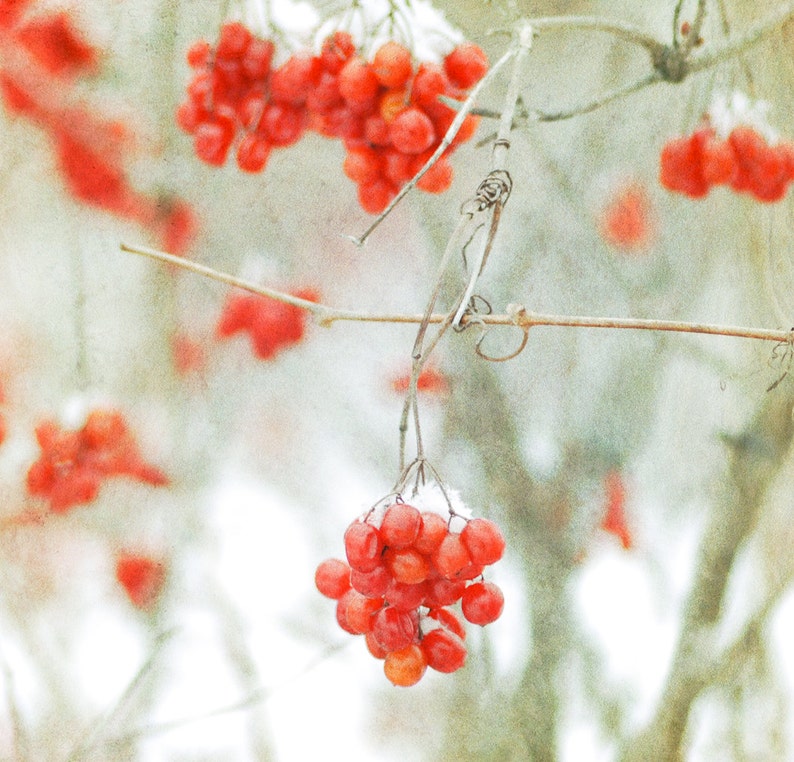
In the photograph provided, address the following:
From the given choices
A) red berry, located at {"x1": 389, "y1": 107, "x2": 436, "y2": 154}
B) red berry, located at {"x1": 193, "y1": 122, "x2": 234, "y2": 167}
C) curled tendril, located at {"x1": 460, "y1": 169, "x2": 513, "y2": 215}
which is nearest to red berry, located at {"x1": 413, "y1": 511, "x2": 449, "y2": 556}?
curled tendril, located at {"x1": 460, "y1": 169, "x2": 513, "y2": 215}

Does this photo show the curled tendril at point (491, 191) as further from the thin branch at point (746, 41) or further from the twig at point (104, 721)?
the twig at point (104, 721)

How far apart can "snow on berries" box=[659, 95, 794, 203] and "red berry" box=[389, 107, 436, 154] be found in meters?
0.31

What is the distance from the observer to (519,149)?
1.00 meters

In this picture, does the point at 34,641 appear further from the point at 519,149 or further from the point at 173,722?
the point at 519,149

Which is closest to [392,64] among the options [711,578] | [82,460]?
[82,460]

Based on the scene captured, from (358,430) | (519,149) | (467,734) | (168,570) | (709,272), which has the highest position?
(519,149)

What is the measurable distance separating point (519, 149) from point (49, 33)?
1.85 ft

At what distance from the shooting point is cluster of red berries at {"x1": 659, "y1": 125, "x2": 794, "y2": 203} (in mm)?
767

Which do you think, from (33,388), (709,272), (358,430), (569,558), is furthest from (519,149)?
(33,388)

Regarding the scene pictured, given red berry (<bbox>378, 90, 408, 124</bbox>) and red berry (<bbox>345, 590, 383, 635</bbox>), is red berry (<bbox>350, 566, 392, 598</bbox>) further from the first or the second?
red berry (<bbox>378, 90, 408, 124</bbox>)

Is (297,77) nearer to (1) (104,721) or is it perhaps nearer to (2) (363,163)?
(2) (363,163)

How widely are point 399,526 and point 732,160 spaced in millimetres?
533

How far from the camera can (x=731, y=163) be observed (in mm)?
768

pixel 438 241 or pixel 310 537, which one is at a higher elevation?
pixel 438 241
